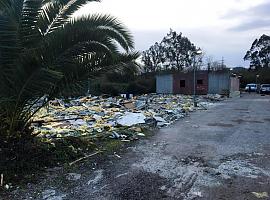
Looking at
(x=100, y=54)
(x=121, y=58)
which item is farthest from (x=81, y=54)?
(x=121, y=58)

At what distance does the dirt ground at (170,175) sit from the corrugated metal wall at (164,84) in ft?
138

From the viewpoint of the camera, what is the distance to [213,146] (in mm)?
9852

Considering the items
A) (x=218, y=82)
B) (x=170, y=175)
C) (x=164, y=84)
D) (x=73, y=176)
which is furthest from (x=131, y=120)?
(x=164, y=84)

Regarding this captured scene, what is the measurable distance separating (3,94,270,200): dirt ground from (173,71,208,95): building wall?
39.3 m

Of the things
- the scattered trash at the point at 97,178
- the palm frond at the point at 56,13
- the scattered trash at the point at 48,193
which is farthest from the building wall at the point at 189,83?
the scattered trash at the point at 48,193

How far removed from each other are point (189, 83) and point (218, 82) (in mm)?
4204

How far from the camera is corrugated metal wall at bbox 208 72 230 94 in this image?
47566mm

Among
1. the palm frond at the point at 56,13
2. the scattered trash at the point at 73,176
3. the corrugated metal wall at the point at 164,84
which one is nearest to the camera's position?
the scattered trash at the point at 73,176

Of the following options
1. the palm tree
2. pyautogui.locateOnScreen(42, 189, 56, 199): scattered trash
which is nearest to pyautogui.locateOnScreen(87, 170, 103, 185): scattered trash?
pyautogui.locateOnScreen(42, 189, 56, 199): scattered trash

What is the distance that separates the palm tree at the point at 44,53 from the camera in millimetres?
6598

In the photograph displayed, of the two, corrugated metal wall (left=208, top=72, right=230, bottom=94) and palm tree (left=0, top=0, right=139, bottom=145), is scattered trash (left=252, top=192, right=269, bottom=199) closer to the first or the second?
palm tree (left=0, top=0, right=139, bottom=145)

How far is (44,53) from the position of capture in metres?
6.72

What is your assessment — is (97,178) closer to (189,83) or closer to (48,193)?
(48,193)

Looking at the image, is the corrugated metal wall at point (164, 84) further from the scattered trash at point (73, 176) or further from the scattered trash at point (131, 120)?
the scattered trash at point (73, 176)
